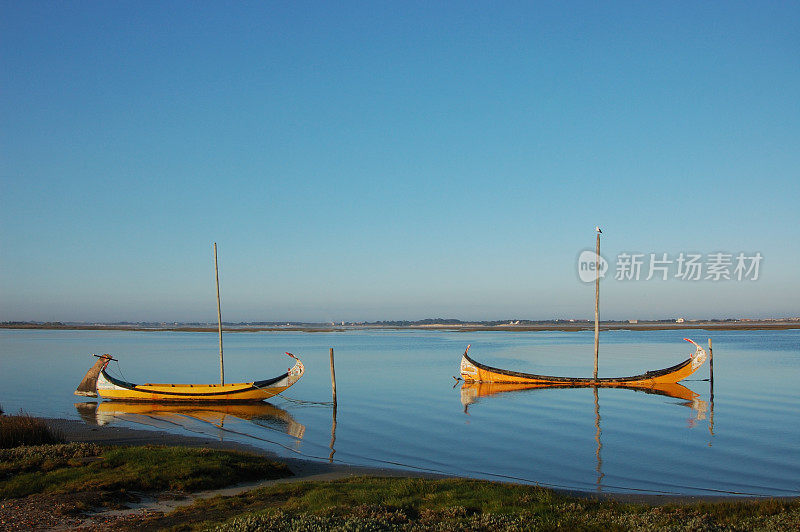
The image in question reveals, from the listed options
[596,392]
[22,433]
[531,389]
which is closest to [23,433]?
[22,433]

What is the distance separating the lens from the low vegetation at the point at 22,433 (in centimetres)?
1566

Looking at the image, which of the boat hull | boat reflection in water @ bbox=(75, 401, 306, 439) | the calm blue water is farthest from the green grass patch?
the boat hull

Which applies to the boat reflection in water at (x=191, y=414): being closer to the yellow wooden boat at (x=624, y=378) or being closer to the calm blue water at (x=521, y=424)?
the calm blue water at (x=521, y=424)

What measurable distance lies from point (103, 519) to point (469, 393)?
25.9 meters

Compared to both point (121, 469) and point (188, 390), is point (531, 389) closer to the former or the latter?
point (188, 390)

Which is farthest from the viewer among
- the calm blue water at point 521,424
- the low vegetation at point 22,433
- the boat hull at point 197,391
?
the boat hull at point 197,391

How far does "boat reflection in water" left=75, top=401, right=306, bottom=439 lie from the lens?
25109mm

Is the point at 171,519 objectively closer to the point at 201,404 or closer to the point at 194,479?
the point at 194,479

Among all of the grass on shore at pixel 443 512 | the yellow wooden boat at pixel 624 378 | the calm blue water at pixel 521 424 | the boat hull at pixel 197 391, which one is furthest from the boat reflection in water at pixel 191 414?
the yellow wooden boat at pixel 624 378

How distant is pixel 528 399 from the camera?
31.7 metres

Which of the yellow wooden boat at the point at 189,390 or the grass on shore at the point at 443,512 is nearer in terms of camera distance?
the grass on shore at the point at 443,512

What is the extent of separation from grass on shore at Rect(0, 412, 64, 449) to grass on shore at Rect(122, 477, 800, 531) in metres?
7.87

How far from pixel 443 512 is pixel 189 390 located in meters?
23.0

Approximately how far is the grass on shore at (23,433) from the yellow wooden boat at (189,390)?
1303cm
